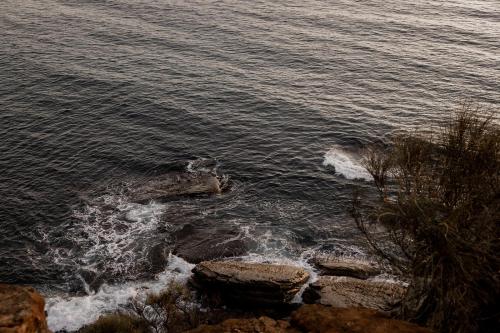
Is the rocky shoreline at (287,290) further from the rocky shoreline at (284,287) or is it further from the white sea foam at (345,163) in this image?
the white sea foam at (345,163)

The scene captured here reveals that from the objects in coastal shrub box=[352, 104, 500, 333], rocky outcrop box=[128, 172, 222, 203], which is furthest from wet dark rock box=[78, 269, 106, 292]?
coastal shrub box=[352, 104, 500, 333]

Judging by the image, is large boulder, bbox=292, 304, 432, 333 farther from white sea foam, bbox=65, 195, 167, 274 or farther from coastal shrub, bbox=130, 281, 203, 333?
white sea foam, bbox=65, 195, 167, 274

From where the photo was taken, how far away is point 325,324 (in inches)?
896

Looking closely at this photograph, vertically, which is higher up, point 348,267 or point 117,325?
point 348,267

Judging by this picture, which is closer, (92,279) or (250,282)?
(250,282)

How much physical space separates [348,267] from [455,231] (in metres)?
16.8

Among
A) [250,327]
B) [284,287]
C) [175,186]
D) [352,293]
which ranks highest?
[250,327]

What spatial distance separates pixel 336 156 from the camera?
→ 5731 cm

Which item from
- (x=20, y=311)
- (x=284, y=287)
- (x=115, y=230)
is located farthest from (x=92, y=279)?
(x=20, y=311)

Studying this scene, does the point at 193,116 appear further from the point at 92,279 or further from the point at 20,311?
the point at 20,311

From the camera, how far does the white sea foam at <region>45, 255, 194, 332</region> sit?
35.7 meters

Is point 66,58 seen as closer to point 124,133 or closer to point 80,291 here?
A: point 124,133

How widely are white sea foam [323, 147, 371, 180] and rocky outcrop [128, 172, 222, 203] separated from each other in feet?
44.7

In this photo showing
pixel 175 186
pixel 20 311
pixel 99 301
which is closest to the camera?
pixel 20 311
